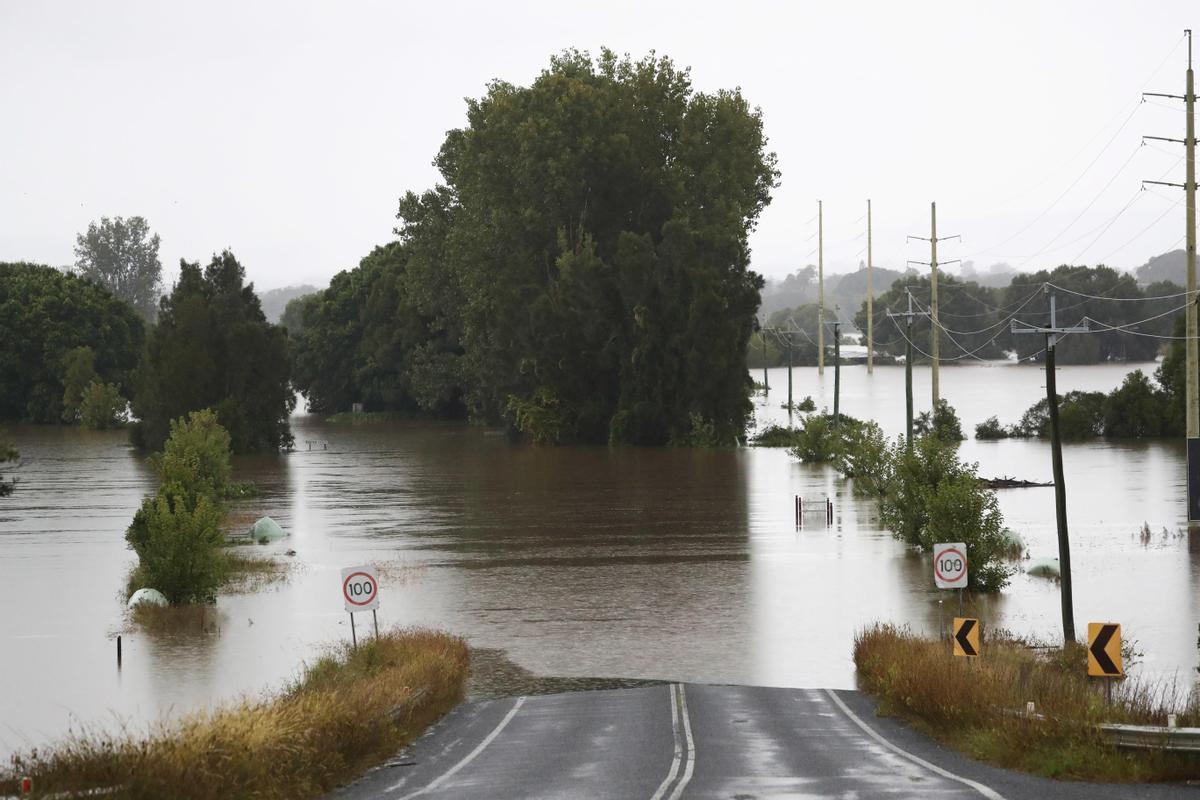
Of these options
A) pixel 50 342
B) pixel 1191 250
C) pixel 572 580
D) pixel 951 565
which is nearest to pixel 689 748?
pixel 951 565

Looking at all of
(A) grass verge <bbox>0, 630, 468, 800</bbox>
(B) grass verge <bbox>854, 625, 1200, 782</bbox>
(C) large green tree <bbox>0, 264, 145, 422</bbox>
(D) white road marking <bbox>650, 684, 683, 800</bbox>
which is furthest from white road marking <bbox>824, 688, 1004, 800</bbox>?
(C) large green tree <bbox>0, 264, 145, 422</bbox>

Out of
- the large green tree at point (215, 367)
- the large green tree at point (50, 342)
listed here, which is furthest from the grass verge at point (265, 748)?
the large green tree at point (50, 342)

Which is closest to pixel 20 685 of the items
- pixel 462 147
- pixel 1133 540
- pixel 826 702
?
pixel 826 702

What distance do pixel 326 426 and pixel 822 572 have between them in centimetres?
10841

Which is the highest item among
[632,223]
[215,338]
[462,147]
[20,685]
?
[462,147]

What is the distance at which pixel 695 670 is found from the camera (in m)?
27.6

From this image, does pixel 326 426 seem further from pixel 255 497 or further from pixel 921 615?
pixel 921 615

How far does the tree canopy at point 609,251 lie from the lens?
96.3 metres

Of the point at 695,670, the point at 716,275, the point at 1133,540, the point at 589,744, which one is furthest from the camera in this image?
the point at 716,275

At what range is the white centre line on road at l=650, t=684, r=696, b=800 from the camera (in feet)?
56.9

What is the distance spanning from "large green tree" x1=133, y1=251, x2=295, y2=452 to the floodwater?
18.3 metres

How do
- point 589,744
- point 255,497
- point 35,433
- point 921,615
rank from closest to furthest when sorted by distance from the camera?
point 589,744 < point 921,615 < point 255,497 < point 35,433

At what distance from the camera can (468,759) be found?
20094mm

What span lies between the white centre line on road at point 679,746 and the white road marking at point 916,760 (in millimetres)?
2672
